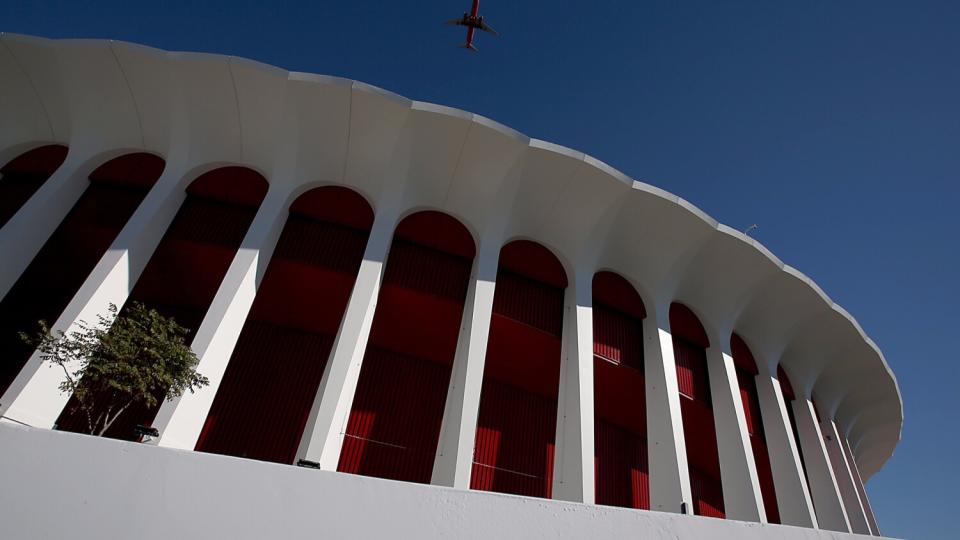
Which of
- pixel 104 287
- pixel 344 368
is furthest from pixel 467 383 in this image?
pixel 104 287

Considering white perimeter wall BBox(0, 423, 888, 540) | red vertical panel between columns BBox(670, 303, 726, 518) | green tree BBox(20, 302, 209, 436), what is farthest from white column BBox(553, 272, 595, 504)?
green tree BBox(20, 302, 209, 436)

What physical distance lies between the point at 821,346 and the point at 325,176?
1914cm

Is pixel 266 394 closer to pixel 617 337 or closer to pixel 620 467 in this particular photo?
pixel 617 337

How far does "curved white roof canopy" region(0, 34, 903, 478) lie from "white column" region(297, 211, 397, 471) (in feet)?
6.07

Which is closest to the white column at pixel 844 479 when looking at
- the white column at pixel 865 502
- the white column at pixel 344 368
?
the white column at pixel 865 502

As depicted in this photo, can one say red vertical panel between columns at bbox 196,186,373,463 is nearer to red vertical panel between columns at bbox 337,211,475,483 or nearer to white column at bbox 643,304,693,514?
red vertical panel between columns at bbox 337,211,475,483

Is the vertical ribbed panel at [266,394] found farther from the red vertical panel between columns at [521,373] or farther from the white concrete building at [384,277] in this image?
the red vertical panel between columns at [521,373]

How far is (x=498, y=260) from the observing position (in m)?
15.1

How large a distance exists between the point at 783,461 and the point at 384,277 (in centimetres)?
1375

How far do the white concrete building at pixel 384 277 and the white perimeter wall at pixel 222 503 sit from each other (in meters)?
6.92

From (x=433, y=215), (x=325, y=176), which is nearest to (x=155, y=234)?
(x=325, y=176)

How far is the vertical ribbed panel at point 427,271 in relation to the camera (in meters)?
14.4

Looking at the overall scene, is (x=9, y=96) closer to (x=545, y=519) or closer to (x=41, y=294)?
(x=41, y=294)

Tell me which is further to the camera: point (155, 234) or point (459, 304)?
point (459, 304)
